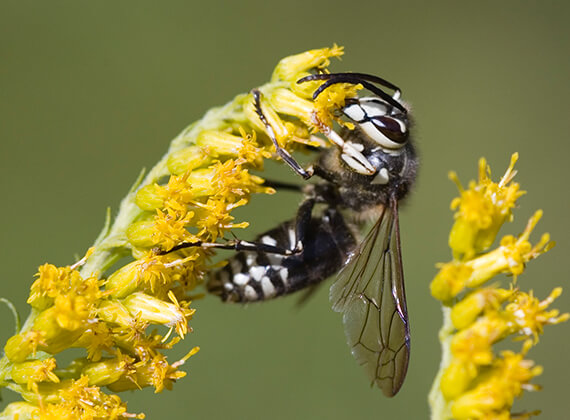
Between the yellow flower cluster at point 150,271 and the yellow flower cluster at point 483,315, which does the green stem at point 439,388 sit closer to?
the yellow flower cluster at point 483,315

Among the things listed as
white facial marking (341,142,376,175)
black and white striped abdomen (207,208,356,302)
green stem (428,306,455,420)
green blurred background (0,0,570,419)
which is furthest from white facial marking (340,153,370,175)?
green blurred background (0,0,570,419)

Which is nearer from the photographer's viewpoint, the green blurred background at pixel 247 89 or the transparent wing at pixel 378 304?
the transparent wing at pixel 378 304

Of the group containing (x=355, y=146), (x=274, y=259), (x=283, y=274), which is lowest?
(x=283, y=274)

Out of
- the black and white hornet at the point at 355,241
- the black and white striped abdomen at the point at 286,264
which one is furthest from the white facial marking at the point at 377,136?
the black and white striped abdomen at the point at 286,264

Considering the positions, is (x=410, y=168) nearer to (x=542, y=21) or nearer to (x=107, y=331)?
(x=107, y=331)

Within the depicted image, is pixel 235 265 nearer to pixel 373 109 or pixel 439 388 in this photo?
pixel 373 109

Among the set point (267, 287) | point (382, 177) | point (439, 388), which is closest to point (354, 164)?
point (382, 177)

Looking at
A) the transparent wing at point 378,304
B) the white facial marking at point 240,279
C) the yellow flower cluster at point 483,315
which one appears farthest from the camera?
the white facial marking at point 240,279
